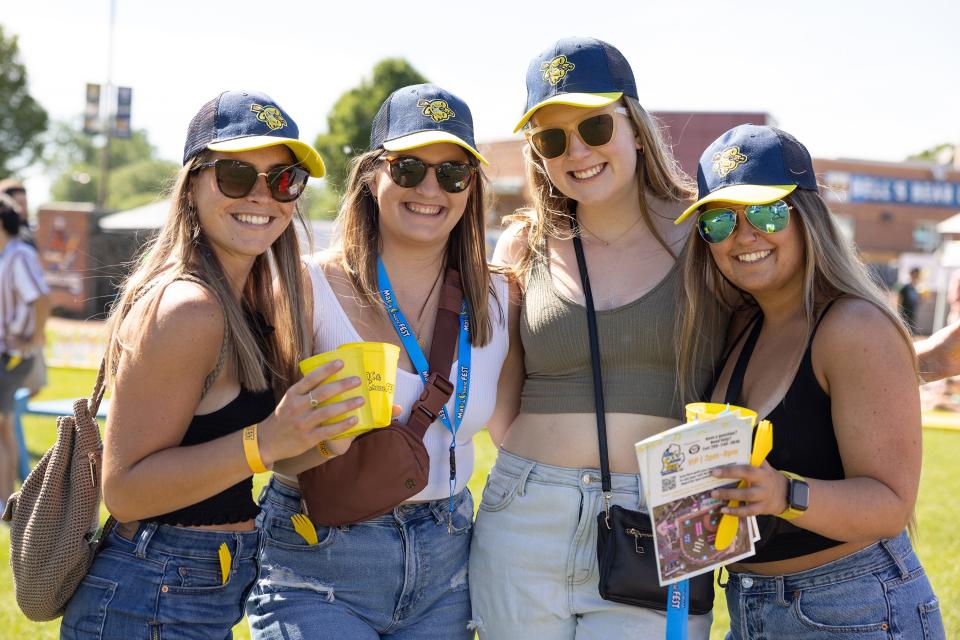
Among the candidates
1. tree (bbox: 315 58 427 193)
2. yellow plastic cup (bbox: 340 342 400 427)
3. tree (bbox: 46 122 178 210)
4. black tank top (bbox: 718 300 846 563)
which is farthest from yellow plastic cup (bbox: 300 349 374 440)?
tree (bbox: 46 122 178 210)

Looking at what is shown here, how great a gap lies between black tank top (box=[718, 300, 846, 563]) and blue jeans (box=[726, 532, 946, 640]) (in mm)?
Answer: 97

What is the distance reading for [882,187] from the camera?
1644 inches

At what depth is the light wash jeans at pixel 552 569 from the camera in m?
2.79

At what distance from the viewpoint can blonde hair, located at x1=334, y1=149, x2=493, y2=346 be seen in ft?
9.87

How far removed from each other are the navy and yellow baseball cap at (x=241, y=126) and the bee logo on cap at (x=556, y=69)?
37.7 inches

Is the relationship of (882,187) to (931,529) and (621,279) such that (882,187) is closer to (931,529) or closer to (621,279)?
(931,529)

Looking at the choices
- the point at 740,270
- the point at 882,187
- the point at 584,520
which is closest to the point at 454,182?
the point at 740,270

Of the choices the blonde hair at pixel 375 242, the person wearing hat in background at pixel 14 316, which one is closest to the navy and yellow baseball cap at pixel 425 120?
the blonde hair at pixel 375 242

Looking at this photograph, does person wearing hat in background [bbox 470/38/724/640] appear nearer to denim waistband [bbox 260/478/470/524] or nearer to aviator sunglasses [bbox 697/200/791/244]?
denim waistband [bbox 260/478/470/524]

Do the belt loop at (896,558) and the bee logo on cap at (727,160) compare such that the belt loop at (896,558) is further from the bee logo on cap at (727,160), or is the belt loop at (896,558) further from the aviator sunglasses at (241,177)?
the aviator sunglasses at (241,177)

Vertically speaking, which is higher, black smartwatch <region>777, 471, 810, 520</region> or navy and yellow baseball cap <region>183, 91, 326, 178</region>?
navy and yellow baseball cap <region>183, 91, 326, 178</region>

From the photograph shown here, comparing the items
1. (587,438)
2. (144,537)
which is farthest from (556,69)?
(144,537)

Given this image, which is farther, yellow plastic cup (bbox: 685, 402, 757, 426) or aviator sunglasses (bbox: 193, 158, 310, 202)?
aviator sunglasses (bbox: 193, 158, 310, 202)

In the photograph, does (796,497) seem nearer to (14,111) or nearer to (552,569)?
(552,569)
